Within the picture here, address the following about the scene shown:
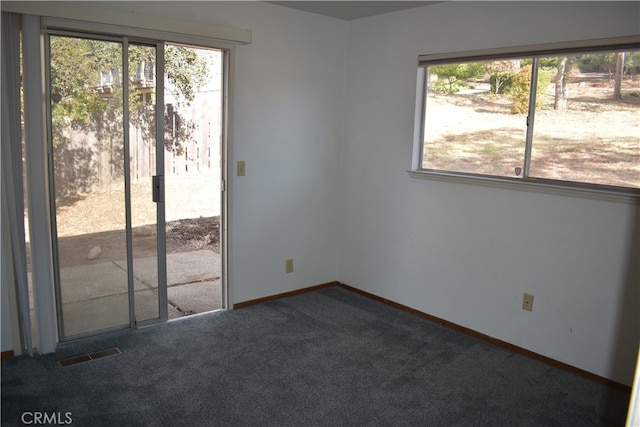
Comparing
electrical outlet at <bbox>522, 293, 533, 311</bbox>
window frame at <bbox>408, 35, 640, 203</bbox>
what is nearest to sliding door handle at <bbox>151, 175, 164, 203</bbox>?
window frame at <bbox>408, 35, 640, 203</bbox>

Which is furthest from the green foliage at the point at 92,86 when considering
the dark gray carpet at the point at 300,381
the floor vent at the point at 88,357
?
the dark gray carpet at the point at 300,381

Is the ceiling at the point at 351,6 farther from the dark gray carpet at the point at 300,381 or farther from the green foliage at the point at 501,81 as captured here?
the dark gray carpet at the point at 300,381

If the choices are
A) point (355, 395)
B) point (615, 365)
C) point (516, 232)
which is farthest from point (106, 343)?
point (615, 365)

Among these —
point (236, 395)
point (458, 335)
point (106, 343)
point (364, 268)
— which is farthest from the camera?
point (364, 268)

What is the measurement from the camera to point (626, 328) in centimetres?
296

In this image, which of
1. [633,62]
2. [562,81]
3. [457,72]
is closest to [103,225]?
[457,72]

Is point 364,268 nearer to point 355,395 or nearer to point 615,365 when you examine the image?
point 355,395

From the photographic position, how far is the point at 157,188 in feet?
11.7

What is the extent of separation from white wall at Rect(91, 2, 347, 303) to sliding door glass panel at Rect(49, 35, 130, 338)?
30.8 inches

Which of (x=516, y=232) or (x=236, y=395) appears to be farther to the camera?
(x=516, y=232)

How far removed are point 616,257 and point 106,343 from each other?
123 inches

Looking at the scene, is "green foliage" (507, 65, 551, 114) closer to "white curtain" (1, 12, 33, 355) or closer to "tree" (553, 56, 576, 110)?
"tree" (553, 56, 576, 110)
